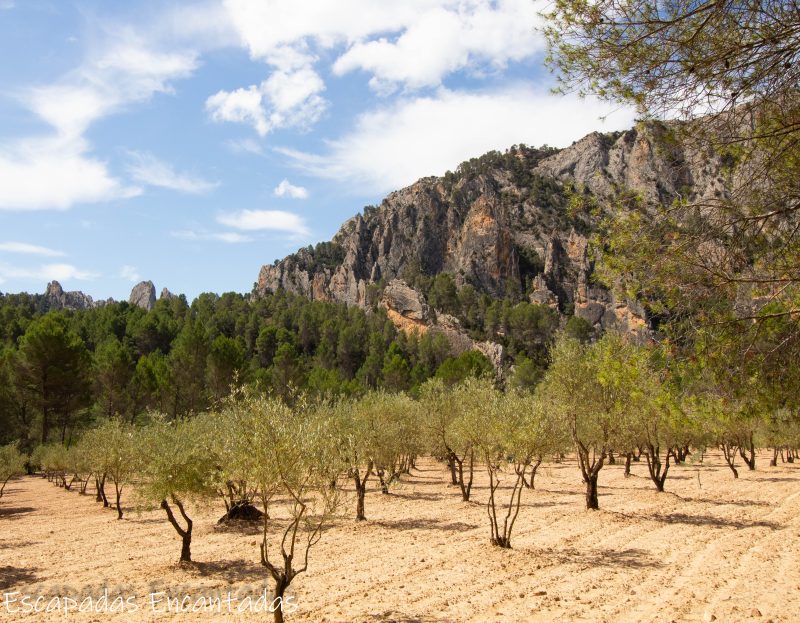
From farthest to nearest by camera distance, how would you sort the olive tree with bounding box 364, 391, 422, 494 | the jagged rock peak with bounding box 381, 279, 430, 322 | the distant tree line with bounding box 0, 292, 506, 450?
1. the jagged rock peak with bounding box 381, 279, 430, 322
2. the distant tree line with bounding box 0, 292, 506, 450
3. the olive tree with bounding box 364, 391, 422, 494

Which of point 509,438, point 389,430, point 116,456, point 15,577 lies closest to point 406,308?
point 389,430

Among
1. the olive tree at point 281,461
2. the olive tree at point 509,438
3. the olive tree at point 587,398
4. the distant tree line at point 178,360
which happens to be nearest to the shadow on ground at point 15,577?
the distant tree line at point 178,360

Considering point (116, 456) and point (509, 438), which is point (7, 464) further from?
point (509, 438)

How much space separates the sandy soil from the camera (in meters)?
11.5

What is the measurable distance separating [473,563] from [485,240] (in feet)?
476

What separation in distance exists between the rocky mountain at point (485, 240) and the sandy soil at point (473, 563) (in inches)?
3929

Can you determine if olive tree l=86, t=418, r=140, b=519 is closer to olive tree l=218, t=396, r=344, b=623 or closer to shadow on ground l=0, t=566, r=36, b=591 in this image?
shadow on ground l=0, t=566, r=36, b=591

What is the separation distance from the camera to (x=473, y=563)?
1514cm

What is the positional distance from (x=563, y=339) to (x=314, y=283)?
15838cm

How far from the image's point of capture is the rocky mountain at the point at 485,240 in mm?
142875

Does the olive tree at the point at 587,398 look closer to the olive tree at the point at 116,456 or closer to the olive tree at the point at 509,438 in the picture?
the olive tree at the point at 509,438

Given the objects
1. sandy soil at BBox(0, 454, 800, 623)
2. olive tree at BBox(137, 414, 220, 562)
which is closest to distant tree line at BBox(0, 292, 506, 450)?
olive tree at BBox(137, 414, 220, 562)

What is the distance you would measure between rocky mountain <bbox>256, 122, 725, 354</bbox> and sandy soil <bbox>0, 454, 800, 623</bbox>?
99.8 metres

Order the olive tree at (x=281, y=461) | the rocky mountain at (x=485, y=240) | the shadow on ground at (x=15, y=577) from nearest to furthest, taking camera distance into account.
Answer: the olive tree at (x=281, y=461) < the shadow on ground at (x=15, y=577) < the rocky mountain at (x=485, y=240)
